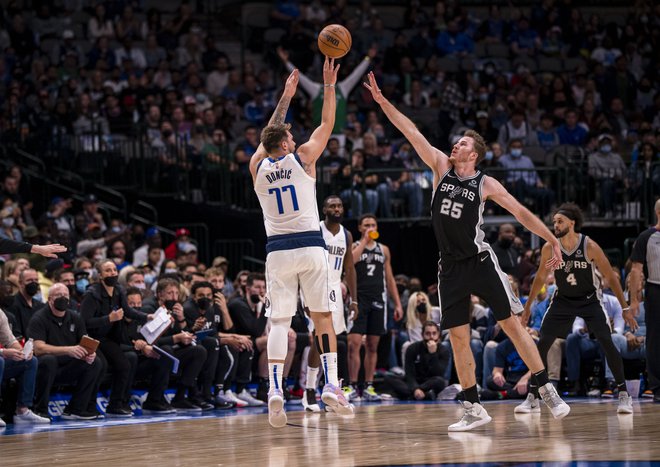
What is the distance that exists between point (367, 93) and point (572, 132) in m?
3.78

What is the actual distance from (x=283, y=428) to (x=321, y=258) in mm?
1610

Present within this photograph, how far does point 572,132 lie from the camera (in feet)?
67.6

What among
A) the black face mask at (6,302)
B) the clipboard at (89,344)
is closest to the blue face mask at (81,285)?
the black face mask at (6,302)

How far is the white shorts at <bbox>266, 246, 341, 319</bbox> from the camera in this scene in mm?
8867

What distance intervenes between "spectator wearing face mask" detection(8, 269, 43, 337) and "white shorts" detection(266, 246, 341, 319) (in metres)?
3.91

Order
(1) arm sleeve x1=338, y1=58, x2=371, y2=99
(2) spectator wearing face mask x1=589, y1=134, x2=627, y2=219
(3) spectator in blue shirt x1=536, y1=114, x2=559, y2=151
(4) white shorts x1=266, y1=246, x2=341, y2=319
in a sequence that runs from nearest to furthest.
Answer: (4) white shorts x1=266, y1=246, x2=341, y2=319, (2) spectator wearing face mask x1=589, y1=134, x2=627, y2=219, (1) arm sleeve x1=338, y1=58, x2=371, y2=99, (3) spectator in blue shirt x1=536, y1=114, x2=559, y2=151

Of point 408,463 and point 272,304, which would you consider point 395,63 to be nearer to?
point 272,304

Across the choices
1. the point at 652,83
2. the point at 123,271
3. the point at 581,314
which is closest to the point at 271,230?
the point at 581,314

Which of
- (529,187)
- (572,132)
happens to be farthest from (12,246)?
(572,132)

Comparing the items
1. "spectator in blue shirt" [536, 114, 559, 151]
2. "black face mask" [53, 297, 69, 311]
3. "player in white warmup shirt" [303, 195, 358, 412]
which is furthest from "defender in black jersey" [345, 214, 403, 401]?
"spectator in blue shirt" [536, 114, 559, 151]

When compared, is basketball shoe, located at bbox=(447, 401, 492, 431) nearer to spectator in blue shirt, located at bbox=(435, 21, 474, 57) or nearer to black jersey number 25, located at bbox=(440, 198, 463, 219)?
black jersey number 25, located at bbox=(440, 198, 463, 219)

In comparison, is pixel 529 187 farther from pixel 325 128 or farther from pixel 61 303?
pixel 325 128

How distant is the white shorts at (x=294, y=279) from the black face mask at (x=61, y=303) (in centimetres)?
335

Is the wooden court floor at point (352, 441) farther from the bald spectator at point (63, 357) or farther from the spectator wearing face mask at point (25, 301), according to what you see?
the spectator wearing face mask at point (25, 301)
